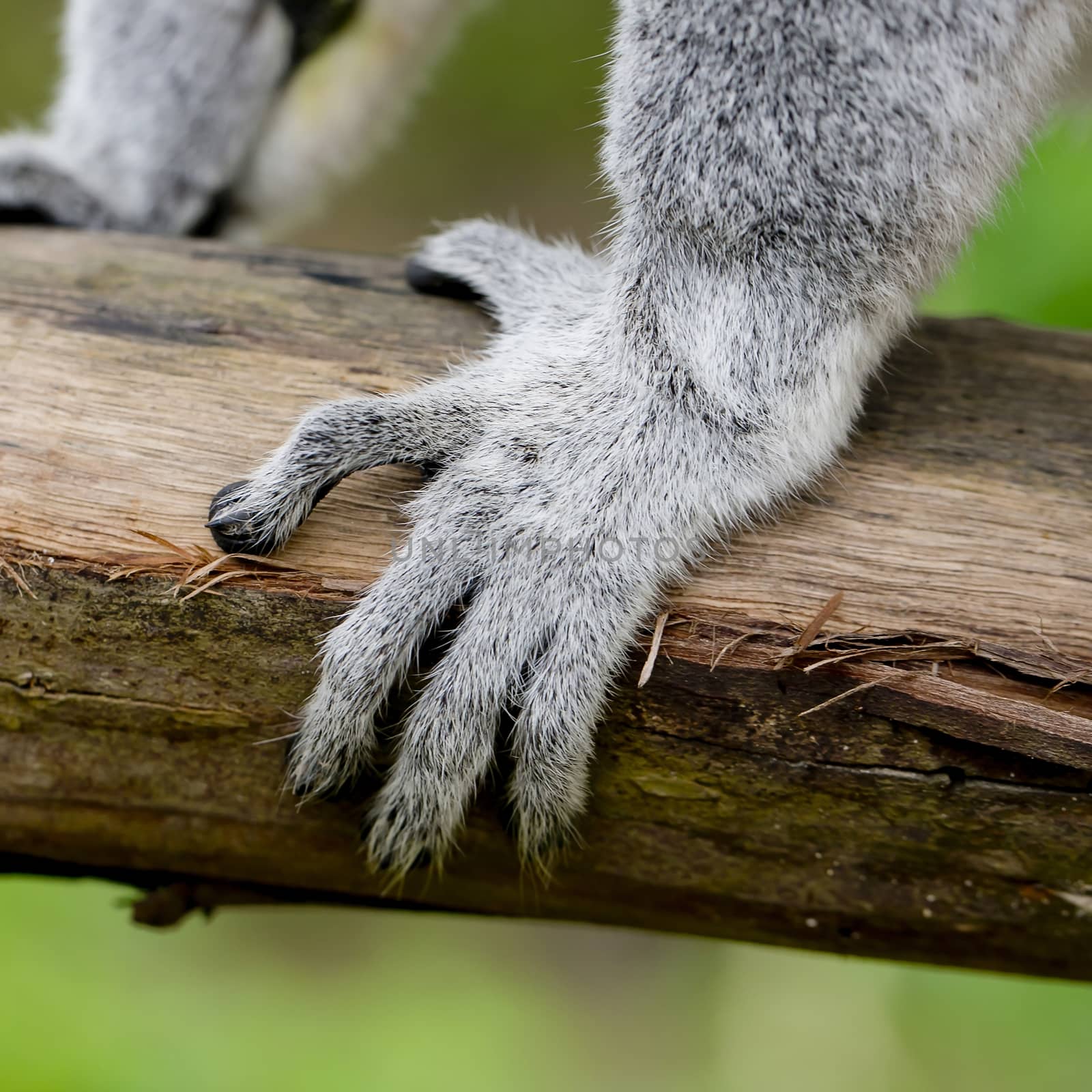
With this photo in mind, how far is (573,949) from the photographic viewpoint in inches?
194

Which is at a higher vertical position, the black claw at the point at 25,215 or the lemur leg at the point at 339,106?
→ the lemur leg at the point at 339,106

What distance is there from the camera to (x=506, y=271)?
5.82 ft

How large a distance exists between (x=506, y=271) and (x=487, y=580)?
0.65 meters

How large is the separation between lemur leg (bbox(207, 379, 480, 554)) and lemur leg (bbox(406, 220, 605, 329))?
→ 1.02 feet

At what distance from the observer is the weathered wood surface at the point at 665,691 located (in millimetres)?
1392

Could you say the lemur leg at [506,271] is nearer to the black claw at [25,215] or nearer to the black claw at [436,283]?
the black claw at [436,283]

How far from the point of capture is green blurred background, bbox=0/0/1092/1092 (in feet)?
11.6

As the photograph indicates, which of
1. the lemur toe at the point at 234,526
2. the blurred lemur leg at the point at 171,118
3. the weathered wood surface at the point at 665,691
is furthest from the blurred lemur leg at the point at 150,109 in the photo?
the lemur toe at the point at 234,526

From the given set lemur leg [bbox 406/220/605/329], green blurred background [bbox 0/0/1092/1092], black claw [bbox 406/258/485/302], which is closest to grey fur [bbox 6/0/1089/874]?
lemur leg [bbox 406/220/605/329]

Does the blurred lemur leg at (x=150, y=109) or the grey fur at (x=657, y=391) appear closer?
the grey fur at (x=657, y=391)

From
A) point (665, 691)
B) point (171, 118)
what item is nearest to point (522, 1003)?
point (665, 691)

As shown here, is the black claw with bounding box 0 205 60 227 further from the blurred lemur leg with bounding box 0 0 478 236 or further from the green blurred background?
the green blurred background

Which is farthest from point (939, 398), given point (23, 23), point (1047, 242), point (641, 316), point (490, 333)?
point (23, 23)

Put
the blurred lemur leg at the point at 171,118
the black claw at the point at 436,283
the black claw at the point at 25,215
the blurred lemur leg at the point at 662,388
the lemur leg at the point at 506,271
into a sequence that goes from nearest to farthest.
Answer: the blurred lemur leg at the point at 662,388 → the lemur leg at the point at 506,271 → the black claw at the point at 436,283 → the black claw at the point at 25,215 → the blurred lemur leg at the point at 171,118
